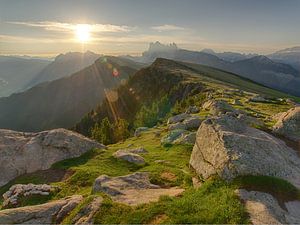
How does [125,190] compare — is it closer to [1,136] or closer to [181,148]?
[181,148]

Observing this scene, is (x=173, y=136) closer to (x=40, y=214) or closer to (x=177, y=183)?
(x=177, y=183)

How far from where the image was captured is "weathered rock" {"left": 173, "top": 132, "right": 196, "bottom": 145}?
4566 cm

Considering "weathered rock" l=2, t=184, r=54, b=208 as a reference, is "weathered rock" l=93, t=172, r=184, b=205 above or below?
above

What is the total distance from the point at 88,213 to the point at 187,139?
86.8ft

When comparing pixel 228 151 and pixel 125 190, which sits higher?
pixel 228 151

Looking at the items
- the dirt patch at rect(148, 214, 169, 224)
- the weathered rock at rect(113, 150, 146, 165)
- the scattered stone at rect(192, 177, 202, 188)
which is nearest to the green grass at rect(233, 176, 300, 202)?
the scattered stone at rect(192, 177, 202, 188)

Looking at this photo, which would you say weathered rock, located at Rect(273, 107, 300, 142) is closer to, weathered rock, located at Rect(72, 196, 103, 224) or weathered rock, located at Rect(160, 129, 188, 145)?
weathered rock, located at Rect(160, 129, 188, 145)

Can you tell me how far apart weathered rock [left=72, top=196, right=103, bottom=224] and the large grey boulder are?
844 inches

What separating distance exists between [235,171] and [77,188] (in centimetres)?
1648

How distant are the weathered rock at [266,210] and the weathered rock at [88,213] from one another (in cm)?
994

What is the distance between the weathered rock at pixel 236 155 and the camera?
24.6 m

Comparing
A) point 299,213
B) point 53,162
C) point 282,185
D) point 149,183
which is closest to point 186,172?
point 149,183

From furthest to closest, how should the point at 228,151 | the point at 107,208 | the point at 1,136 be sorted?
the point at 1,136
the point at 228,151
the point at 107,208

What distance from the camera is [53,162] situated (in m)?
43.0
